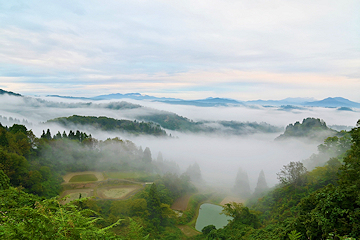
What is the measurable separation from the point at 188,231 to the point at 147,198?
37.9 ft

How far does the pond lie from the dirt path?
2127mm

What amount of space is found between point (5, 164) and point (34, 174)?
6.16 meters

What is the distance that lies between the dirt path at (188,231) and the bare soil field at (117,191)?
15.0 metres

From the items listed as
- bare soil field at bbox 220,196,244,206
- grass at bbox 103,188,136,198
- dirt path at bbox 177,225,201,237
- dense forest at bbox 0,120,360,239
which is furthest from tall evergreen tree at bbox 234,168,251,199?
grass at bbox 103,188,136,198

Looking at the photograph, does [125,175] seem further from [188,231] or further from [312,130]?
[312,130]

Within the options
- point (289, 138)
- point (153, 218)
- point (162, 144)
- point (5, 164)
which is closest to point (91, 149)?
point (5, 164)

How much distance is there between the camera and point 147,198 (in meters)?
44.2

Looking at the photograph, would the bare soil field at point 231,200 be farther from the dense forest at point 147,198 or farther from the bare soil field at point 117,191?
the bare soil field at point 117,191

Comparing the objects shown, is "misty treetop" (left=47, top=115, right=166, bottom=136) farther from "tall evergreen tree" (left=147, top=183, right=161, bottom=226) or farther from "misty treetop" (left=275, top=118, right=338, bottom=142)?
"tall evergreen tree" (left=147, top=183, right=161, bottom=226)

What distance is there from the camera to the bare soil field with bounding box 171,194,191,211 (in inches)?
2047

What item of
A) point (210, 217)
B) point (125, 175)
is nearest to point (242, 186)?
point (210, 217)

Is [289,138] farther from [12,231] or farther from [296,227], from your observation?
[12,231]

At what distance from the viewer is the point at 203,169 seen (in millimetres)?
106750

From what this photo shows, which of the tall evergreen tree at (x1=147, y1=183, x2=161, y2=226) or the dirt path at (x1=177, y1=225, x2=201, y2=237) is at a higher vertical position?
the tall evergreen tree at (x1=147, y1=183, x2=161, y2=226)
